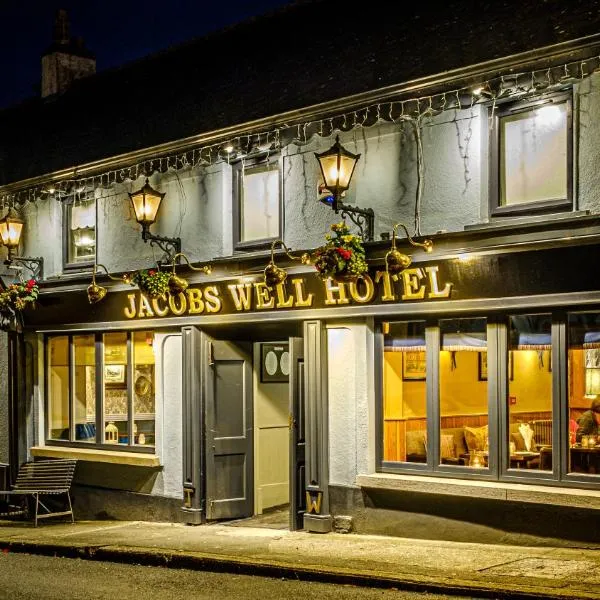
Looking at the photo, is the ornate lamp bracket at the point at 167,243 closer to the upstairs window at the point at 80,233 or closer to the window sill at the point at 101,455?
the upstairs window at the point at 80,233

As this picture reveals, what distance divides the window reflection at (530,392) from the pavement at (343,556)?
1.01 m

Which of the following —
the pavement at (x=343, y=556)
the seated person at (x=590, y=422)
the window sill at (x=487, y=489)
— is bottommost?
the pavement at (x=343, y=556)

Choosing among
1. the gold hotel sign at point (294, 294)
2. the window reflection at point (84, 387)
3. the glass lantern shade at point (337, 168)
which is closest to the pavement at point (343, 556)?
the window reflection at point (84, 387)

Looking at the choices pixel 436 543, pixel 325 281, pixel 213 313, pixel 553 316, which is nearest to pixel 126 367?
pixel 213 313

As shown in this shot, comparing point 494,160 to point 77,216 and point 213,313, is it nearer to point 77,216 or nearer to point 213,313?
point 213,313

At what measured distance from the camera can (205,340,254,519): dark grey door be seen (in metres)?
13.4

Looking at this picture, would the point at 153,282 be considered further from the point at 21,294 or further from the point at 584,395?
the point at 584,395

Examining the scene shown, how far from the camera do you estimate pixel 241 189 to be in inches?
522

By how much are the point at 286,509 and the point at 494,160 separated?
6492 mm

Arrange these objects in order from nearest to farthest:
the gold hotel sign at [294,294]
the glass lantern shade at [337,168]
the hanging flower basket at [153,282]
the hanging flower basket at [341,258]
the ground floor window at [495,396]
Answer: the ground floor window at [495,396] → the hanging flower basket at [341,258] → the gold hotel sign at [294,294] → the glass lantern shade at [337,168] → the hanging flower basket at [153,282]

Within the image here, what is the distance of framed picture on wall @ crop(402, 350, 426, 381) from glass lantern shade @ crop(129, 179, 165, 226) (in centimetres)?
436

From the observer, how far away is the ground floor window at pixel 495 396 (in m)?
10.0

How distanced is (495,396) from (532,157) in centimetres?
266

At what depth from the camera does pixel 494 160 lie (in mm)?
10508
